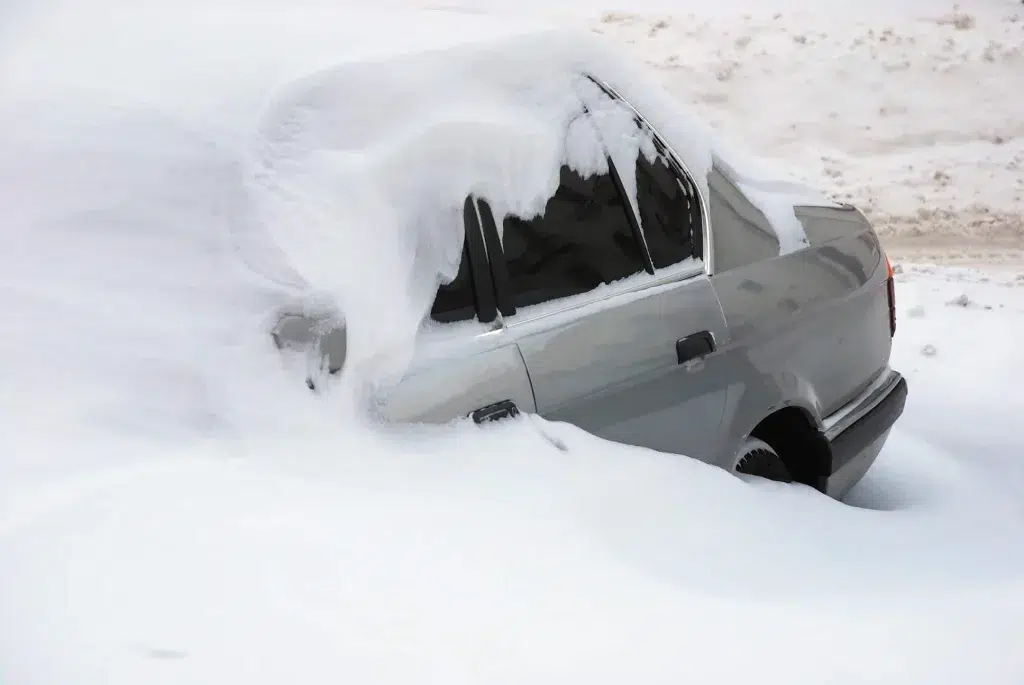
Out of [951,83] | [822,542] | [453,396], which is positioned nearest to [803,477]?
[822,542]

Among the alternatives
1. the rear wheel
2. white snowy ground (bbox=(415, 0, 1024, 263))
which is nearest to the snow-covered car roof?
the rear wheel

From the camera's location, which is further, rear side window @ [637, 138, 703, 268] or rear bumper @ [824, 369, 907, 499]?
rear bumper @ [824, 369, 907, 499]

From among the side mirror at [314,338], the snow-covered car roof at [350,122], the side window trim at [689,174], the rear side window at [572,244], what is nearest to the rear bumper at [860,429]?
the side window trim at [689,174]

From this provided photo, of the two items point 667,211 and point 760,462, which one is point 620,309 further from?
point 760,462

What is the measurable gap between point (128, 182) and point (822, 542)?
6.09ft

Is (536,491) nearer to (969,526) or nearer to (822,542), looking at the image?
(822,542)

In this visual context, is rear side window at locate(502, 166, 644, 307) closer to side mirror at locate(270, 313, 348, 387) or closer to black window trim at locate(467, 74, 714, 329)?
black window trim at locate(467, 74, 714, 329)

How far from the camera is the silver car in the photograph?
2.14 metres

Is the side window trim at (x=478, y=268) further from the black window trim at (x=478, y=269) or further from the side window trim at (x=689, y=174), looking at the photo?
the side window trim at (x=689, y=174)

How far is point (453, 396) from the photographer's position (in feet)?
6.70

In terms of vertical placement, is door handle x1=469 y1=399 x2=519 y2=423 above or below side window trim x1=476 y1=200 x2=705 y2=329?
below

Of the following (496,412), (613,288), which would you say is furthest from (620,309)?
(496,412)

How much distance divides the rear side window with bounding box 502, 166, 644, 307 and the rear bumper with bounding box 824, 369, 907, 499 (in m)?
1.07

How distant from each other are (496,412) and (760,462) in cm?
119
